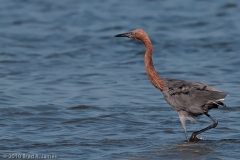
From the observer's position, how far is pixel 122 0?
76.0 ft

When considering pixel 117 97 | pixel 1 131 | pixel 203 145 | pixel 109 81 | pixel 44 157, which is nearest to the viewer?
pixel 44 157

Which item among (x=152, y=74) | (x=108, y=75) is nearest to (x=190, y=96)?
(x=152, y=74)

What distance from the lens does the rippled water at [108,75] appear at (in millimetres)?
8578

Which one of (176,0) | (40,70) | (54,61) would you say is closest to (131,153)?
(40,70)

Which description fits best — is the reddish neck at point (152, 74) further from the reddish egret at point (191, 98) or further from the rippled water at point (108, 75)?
the rippled water at point (108, 75)

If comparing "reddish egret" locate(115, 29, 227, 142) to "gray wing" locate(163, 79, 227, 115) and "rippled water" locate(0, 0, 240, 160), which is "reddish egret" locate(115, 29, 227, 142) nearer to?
"gray wing" locate(163, 79, 227, 115)

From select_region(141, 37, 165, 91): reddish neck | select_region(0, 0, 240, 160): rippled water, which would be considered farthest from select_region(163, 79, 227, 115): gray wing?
select_region(0, 0, 240, 160): rippled water

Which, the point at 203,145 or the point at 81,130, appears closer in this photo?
the point at 203,145

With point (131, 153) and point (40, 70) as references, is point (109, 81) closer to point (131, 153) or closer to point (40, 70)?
point (40, 70)

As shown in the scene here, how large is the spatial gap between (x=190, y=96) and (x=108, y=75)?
192 inches

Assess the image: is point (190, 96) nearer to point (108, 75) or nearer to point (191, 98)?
point (191, 98)

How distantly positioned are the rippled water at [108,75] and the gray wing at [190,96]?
20.3 inches

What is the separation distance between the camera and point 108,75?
13.5m

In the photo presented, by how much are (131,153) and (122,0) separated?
15.7 meters
